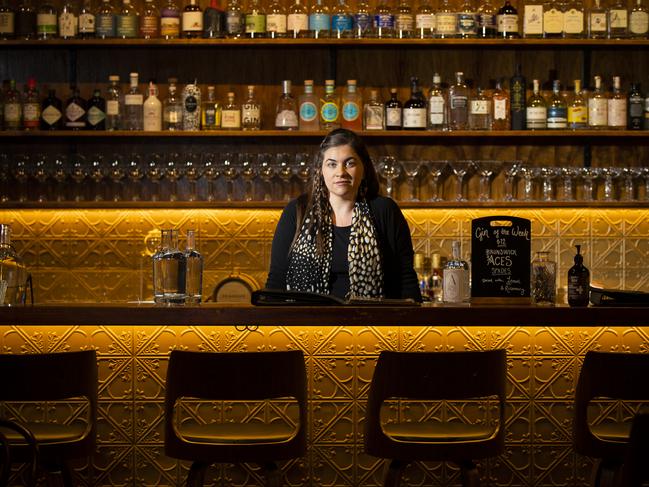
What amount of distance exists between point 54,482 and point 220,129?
2.56 m

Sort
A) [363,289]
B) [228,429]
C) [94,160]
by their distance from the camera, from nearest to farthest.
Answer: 1. [228,429]
2. [363,289]
3. [94,160]

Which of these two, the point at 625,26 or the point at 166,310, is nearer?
the point at 166,310

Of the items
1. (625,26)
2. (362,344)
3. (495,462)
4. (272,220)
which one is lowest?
(495,462)

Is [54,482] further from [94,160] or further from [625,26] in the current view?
[625,26]

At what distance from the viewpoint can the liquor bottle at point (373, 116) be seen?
5445mm

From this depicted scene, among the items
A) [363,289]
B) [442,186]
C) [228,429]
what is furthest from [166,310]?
[442,186]

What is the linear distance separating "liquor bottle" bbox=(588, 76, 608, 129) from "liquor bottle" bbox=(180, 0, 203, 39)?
2020 mm

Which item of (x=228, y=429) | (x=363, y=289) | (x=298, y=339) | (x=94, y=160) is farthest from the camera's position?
(x=94, y=160)

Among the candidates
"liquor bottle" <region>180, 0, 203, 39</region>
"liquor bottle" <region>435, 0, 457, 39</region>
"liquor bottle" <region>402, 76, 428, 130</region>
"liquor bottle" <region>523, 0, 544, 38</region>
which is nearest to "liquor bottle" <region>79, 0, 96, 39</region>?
"liquor bottle" <region>180, 0, 203, 39</region>

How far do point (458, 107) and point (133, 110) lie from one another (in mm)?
1646

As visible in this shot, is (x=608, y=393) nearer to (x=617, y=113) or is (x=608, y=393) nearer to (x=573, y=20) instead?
(x=617, y=113)

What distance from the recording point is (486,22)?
5453 mm

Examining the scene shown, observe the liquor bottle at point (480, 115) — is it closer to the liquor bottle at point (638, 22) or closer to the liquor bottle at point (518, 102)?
the liquor bottle at point (518, 102)

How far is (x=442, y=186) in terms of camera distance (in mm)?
5672
